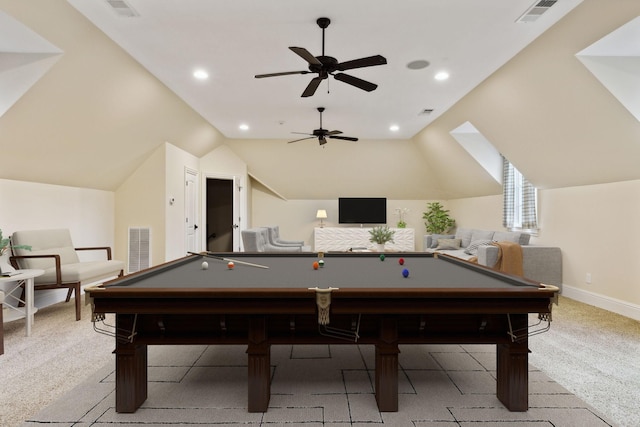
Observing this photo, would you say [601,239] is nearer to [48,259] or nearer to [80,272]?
[80,272]

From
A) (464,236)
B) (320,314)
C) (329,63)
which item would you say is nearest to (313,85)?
(329,63)

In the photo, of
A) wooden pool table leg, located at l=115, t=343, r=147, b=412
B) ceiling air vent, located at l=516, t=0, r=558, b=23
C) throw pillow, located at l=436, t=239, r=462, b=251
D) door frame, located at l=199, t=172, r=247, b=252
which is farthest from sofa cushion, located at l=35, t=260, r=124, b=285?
throw pillow, located at l=436, t=239, r=462, b=251

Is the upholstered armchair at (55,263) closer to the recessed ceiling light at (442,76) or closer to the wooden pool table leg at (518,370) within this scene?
the wooden pool table leg at (518,370)

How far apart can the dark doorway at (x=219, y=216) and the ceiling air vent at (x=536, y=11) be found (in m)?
7.91

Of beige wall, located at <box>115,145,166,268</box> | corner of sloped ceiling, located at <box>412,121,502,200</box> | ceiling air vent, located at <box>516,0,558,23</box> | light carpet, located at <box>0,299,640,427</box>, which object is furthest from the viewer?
corner of sloped ceiling, located at <box>412,121,502,200</box>

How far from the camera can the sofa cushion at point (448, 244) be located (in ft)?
24.2

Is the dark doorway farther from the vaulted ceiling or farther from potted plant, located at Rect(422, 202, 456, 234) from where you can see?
potted plant, located at Rect(422, 202, 456, 234)

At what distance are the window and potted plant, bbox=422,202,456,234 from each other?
2.29 m

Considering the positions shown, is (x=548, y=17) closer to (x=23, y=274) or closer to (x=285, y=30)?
(x=285, y=30)

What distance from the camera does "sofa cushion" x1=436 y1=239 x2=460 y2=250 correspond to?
290 inches

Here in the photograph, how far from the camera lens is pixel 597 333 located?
3.49 meters

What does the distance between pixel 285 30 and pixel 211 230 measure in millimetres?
7315

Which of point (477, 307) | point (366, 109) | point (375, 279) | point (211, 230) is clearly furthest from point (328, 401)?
point (211, 230)

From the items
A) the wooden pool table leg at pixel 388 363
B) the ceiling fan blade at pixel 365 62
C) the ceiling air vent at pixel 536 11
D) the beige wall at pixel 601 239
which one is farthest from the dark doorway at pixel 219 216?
the wooden pool table leg at pixel 388 363
